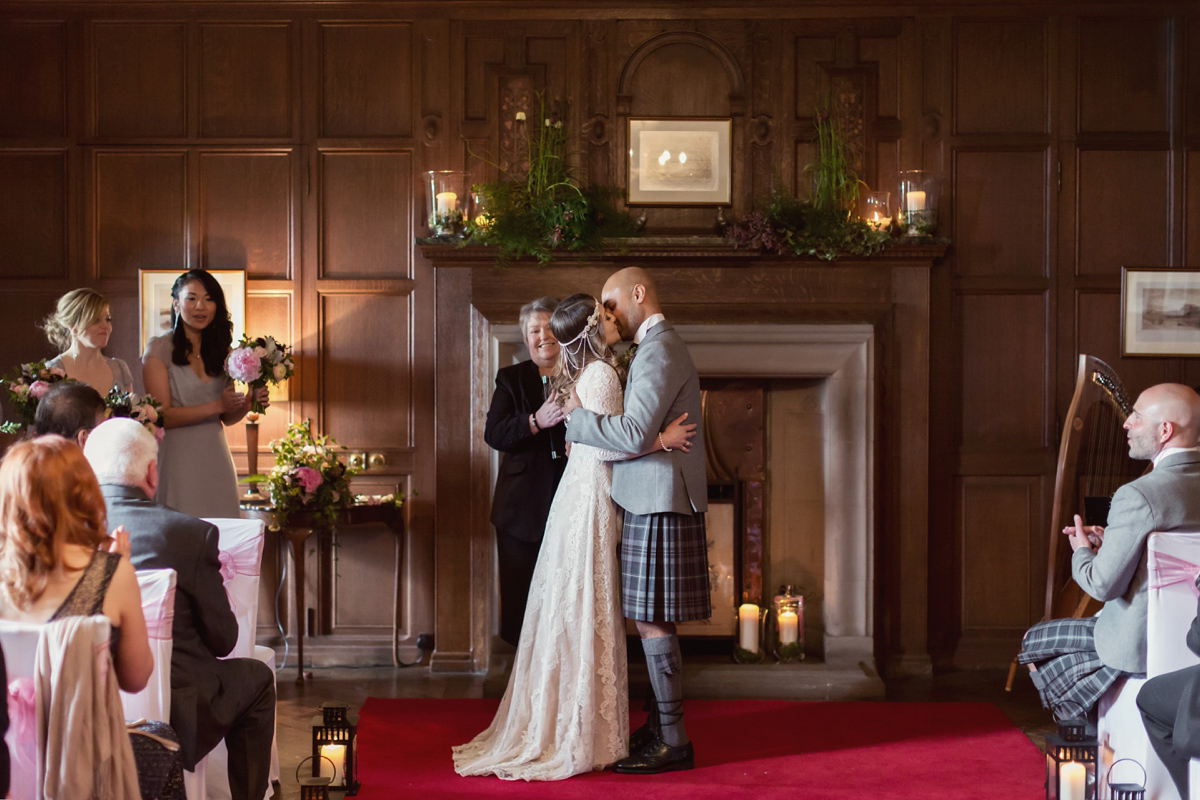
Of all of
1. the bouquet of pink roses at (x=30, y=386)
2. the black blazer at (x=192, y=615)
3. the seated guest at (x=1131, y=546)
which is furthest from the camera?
the bouquet of pink roses at (x=30, y=386)

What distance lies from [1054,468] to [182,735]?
14.6ft

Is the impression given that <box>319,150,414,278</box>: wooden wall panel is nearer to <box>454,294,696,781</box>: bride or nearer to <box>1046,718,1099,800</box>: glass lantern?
<box>454,294,696,781</box>: bride

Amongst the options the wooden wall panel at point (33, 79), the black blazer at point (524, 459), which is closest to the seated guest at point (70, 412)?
the black blazer at point (524, 459)

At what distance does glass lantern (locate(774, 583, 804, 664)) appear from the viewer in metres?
5.22

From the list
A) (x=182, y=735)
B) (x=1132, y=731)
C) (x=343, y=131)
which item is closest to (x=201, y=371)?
(x=343, y=131)

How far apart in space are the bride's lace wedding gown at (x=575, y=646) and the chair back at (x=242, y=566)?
1030 millimetres

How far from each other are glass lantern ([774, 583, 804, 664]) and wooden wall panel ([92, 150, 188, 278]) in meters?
3.53

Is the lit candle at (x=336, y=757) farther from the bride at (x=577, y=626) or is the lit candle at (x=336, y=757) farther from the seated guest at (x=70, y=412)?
the seated guest at (x=70, y=412)

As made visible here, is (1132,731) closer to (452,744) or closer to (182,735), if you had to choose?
(452,744)

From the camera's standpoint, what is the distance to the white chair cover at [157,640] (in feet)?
8.09

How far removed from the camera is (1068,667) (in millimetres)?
3443

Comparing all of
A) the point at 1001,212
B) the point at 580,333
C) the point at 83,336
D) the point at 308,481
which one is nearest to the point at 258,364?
the point at 308,481

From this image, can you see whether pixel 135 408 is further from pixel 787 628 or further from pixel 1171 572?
pixel 1171 572

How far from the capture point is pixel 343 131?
5457 mm
